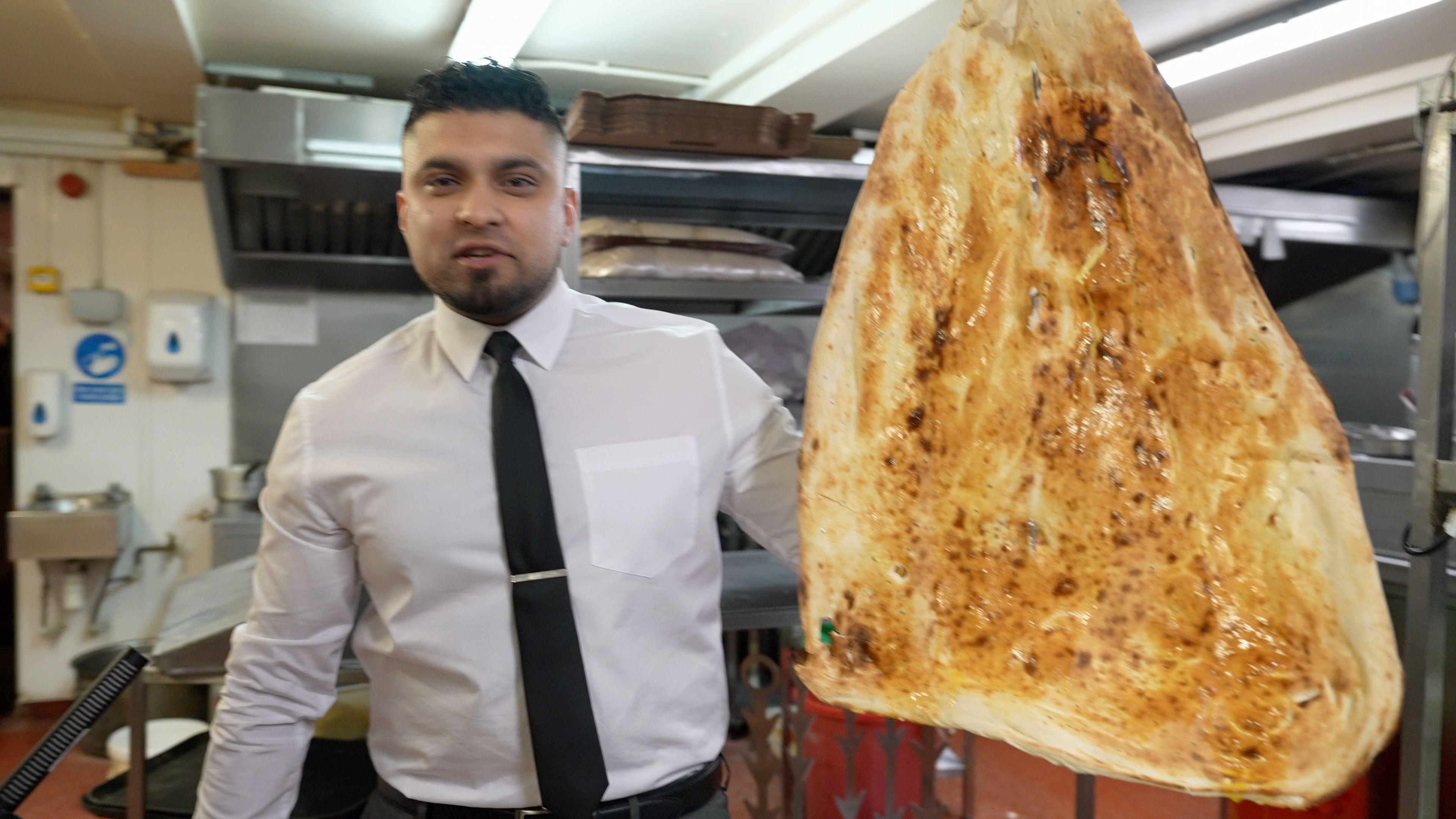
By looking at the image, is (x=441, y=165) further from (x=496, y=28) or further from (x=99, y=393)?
(x=99, y=393)

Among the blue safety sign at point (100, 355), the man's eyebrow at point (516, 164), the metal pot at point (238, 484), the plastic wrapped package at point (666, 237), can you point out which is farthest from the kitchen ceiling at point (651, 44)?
the man's eyebrow at point (516, 164)

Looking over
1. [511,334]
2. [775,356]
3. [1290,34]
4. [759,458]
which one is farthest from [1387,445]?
[511,334]

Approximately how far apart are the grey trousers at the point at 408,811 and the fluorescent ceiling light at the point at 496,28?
1921mm

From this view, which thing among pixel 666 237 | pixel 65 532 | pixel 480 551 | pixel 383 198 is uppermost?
pixel 383 198

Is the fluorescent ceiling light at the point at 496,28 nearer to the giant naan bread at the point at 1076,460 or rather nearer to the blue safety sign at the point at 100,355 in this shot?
the giant naan bread at the point at 1076,460

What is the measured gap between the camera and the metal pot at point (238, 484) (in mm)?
4094

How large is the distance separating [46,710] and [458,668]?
A: 4305 mm

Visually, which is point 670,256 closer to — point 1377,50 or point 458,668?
point 458,668

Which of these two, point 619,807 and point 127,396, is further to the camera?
point 127,396

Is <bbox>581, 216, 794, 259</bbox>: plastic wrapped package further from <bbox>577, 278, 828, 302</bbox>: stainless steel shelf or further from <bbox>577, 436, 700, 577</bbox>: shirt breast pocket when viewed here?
<bbox>577, 436, 700, 577</bbox>: shirt breast pocket

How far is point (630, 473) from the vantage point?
1.36 meters

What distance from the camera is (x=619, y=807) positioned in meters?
1.30

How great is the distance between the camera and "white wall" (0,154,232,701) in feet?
14.0

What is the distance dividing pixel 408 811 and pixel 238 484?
3.23m
